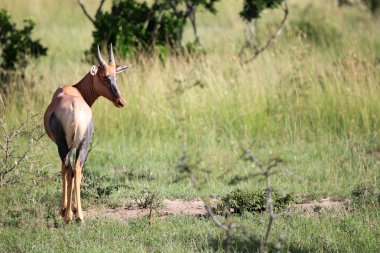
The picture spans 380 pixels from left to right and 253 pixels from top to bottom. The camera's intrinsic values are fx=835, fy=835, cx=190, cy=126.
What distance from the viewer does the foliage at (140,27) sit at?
12320mm

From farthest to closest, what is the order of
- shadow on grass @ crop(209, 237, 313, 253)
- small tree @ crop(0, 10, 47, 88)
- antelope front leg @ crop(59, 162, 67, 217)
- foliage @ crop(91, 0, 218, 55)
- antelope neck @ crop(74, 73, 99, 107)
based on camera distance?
foliage @ crop(91, 0, 218, 55)
small tree @ crop(0, 10, 47, 88)
antelope neck @ crop(74, 73, 99, 107)
antelope front leg @ crop(59, 162, 67, 217)
shadow on grass @ crop(209, 237, 313, 253)

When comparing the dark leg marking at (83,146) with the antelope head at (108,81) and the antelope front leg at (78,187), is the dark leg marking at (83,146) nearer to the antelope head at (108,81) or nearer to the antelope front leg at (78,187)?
the antelope front leg at (78,187)

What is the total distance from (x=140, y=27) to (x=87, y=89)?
18.9 feet

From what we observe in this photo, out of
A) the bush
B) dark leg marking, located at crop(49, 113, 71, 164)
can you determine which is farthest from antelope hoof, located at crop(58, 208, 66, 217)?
the bush

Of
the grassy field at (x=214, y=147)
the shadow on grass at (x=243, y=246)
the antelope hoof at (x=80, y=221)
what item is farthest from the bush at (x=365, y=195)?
the antelope hoof at (x=80, y=221)

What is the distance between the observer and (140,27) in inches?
496

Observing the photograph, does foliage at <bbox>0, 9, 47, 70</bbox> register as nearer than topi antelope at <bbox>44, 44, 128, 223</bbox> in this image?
No

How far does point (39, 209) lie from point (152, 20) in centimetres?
628

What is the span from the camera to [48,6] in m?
20.4

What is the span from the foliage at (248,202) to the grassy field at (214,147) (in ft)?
0.64

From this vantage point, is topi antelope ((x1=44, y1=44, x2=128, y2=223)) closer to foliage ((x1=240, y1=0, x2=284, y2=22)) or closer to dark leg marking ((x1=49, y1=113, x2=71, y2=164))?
dark leg marking ((x1=49, y1=113, x2=71, y2=164))

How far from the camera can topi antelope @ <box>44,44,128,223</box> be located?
6535 millimetres

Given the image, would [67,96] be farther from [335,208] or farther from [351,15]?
→ [351,15]

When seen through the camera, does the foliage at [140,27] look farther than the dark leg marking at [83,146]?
Yes
